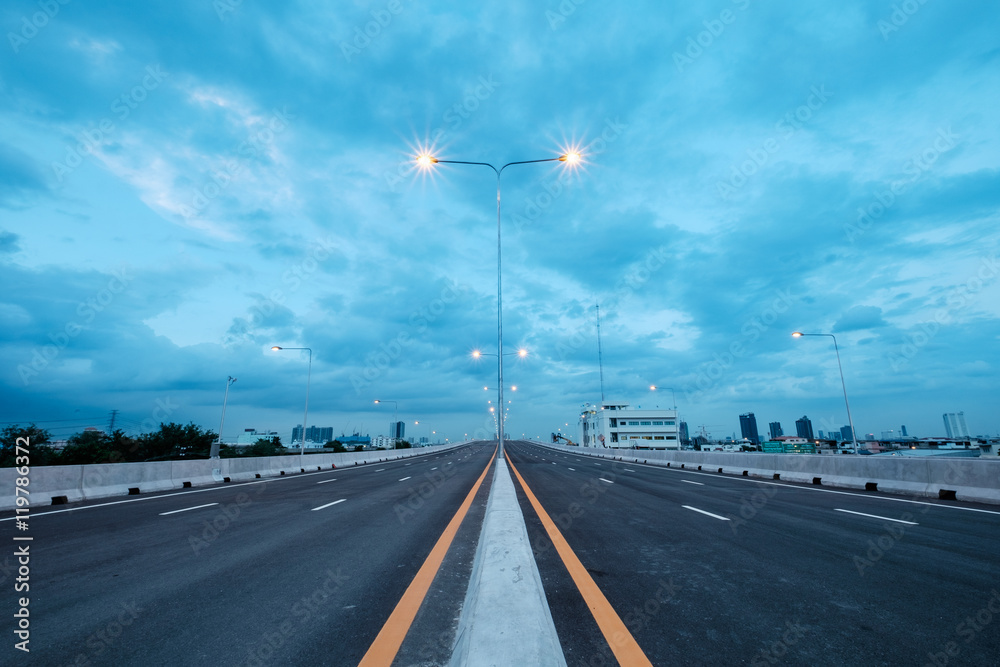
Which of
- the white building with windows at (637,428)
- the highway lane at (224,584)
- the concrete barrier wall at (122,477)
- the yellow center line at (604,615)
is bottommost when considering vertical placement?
the highway lane at (224,584)

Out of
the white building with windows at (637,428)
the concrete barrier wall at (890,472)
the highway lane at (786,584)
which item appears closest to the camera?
the highway lane at (786,584)

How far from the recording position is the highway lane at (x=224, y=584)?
3.62 metres

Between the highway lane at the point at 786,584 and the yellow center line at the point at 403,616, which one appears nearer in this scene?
the yellow center line at the point at 403,616

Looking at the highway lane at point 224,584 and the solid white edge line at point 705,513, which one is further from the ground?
the highway lane at point 224,584

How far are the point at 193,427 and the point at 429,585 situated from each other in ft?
220

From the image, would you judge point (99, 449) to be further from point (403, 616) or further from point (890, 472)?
point (890, 472)

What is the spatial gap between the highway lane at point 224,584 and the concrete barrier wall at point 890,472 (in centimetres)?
1389

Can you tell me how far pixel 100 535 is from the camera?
798cm

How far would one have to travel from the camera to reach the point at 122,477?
14836mm

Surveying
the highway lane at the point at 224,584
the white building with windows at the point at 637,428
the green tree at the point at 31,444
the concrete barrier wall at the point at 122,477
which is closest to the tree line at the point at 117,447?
the green tree at the point at 31,444

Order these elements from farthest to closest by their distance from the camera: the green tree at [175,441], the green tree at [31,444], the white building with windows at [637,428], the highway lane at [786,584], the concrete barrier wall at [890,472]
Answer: the white building with windows at [637,428]
the green tree at [175,441]
the green tree at [31,444]
the concrete barrier wall at [890,472]
the highway lane at [786,584]

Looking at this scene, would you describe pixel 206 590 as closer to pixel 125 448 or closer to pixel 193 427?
pixel 125 448

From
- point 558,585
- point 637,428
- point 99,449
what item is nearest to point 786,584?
point 558,585

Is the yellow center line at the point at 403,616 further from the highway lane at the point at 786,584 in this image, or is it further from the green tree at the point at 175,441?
the green tree at the point at 175,441
